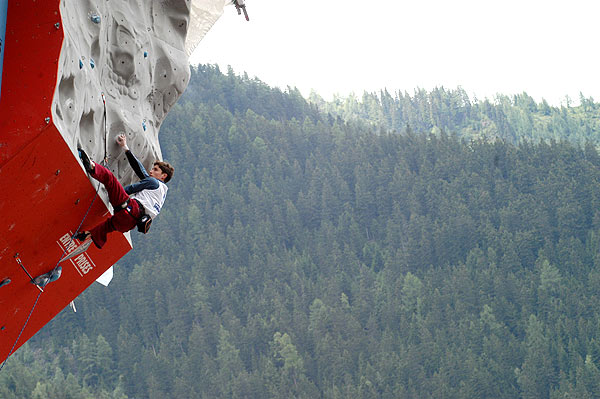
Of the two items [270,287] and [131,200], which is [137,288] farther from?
[131,200]

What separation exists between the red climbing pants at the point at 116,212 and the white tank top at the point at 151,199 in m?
0.15

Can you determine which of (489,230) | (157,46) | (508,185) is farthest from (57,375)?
(157,46)

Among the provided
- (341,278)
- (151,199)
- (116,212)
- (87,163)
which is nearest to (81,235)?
(116,212)

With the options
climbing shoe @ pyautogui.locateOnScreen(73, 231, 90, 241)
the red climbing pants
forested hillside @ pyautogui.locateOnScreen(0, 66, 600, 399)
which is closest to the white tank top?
the red climbing pants

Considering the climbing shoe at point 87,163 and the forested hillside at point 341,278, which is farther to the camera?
the forested hillside at point 341,278

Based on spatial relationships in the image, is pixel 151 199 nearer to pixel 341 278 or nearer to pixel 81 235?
pixel 81 235

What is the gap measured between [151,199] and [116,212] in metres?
0.49

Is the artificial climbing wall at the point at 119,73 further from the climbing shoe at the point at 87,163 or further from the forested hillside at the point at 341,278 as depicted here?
the forested hillside at the point at 341,278

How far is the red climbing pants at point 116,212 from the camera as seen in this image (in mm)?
8102

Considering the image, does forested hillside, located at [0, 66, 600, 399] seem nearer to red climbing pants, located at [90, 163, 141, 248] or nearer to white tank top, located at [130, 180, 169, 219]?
white tank top, located at [130, 180, 169, 219]

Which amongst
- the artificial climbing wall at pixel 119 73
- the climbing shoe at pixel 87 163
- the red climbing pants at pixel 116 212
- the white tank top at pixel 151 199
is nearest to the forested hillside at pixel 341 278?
the artificial climbing wall at pixel 119 73

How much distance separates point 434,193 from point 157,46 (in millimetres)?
157396

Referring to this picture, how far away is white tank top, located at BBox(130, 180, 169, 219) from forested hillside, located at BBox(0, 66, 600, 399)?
99.4 meters

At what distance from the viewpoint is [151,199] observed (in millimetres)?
8812
